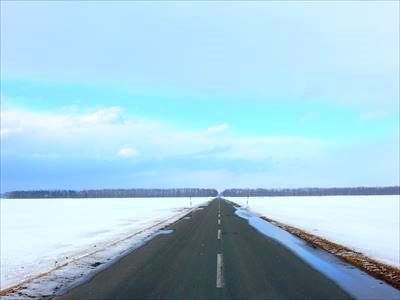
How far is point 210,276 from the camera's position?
10.0 meters

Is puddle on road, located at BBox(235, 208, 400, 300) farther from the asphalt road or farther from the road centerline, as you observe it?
the road centerline

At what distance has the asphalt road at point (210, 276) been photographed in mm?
8250

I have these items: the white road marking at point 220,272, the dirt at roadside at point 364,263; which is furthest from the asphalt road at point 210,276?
the dirt at roadside at point 364,263

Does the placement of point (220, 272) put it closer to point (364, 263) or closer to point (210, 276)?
point (210, 276)

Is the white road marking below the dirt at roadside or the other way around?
the other way around

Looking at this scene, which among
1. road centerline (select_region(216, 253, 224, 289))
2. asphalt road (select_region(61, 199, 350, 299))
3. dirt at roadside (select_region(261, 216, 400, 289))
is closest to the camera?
asphalt road (select_region(61, 199, 350, 299))

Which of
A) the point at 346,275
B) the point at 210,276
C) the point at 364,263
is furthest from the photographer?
the point at 364,263

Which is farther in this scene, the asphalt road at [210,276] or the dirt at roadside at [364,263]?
the dirt at roadside at [364,263]

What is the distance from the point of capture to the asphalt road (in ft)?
27.1

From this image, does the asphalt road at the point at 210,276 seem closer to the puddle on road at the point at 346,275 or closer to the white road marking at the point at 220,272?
the white road marking at the point at 220,272

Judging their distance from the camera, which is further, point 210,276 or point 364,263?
point 364,263

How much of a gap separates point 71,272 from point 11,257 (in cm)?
511

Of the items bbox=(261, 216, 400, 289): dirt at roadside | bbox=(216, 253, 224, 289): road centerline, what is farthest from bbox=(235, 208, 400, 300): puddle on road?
bbox=(216, 253, 224, 289): road centerline

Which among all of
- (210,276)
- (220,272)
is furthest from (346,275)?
(210,276)
